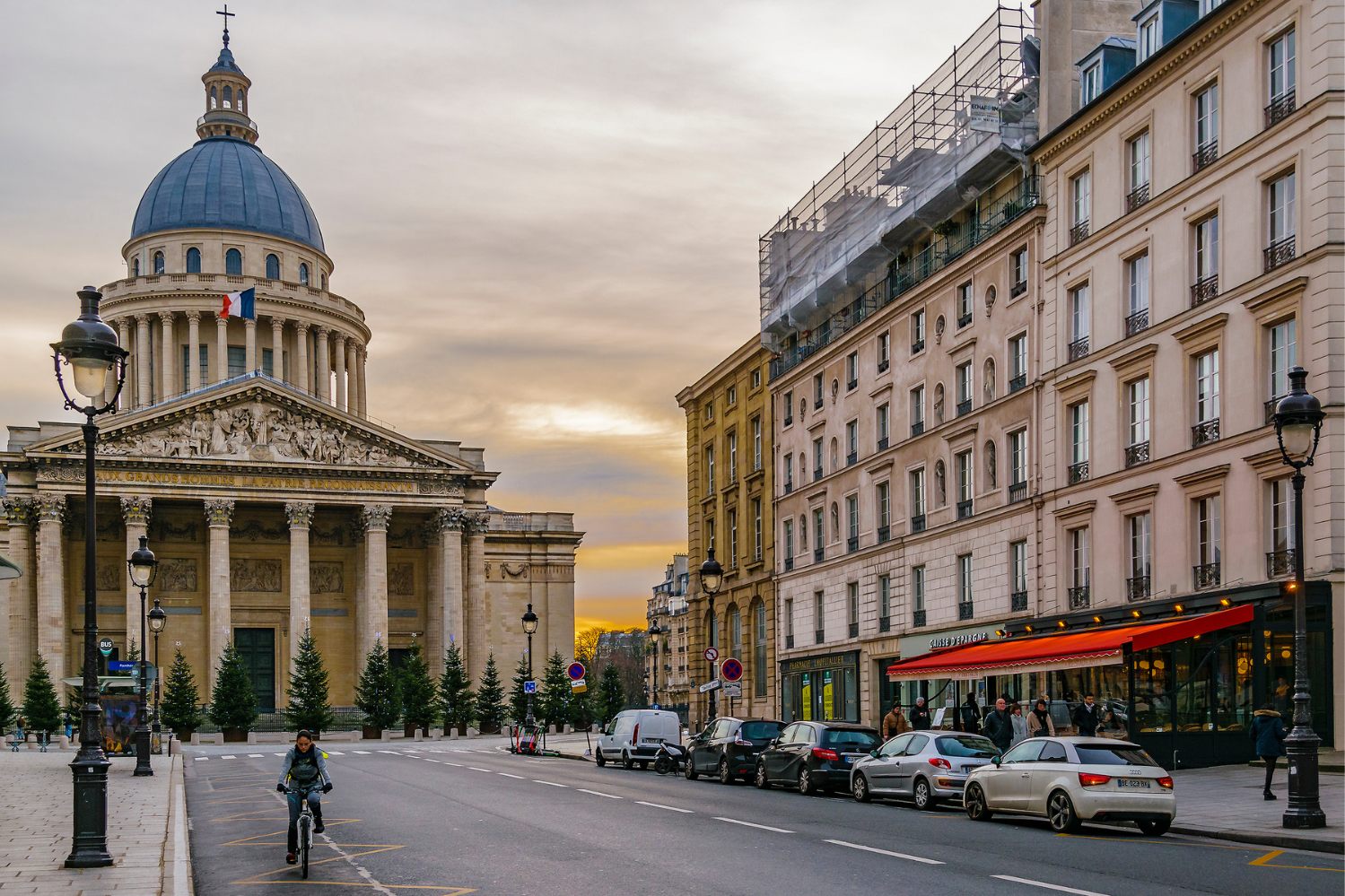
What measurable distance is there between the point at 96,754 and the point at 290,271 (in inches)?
4109

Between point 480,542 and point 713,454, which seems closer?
point 713,454

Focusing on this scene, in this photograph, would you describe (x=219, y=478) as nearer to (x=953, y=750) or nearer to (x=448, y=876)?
(x=953, y=750)

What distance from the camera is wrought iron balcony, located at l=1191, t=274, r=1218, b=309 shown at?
109 ft

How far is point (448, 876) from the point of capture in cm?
1636

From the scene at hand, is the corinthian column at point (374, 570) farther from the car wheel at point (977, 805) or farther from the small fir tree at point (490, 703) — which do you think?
the car wheel at point (977, 805)

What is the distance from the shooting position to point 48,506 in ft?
279

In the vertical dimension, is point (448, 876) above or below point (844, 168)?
below

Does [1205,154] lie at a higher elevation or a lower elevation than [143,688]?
higher

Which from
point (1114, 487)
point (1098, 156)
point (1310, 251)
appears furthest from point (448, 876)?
point (1098, 156)

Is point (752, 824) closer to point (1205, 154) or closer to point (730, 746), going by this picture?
point (730, 746)

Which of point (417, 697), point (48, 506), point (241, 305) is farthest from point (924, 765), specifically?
point (241, 305)

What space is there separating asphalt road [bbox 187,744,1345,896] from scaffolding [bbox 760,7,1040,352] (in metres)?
22.5

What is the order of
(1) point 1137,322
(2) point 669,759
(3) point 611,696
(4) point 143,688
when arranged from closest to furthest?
(1) point 1137,322 → (2) point 669,759 → (4) point 143,688 → (3) point 611,696

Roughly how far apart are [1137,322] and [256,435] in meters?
64.5
